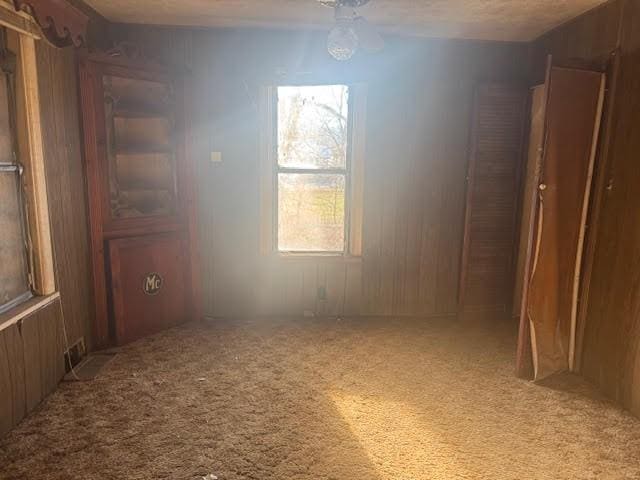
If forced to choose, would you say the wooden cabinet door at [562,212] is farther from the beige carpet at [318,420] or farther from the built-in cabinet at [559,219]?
the beige carpet at [318,420]

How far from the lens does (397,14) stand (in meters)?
3.21

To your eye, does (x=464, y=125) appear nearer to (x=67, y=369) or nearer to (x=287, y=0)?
(x=287, y=0)

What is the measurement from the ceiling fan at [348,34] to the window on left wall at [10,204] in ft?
5.60

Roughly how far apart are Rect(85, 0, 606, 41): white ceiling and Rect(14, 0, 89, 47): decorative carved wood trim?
0.43 m

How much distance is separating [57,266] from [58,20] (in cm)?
144

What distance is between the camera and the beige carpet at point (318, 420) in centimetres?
213

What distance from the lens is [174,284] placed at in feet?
12.5

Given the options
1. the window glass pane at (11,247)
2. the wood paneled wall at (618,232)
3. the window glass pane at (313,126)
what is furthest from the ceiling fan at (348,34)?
the window glass pane at (11,247)

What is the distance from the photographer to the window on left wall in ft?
7.87

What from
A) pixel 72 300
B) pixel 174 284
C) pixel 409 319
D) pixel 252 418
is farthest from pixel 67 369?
pixel 409 319

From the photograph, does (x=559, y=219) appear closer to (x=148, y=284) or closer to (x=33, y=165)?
(x=148, y=284)

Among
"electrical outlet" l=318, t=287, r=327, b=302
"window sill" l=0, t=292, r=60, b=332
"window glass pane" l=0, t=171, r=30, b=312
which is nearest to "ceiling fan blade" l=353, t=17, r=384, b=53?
"window glass pane" l=0, t=171, r=30, b=312

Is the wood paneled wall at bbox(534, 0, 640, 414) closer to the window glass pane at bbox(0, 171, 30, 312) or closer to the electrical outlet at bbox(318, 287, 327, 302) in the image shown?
the electrical outlet at bbox(318, 287, 327, 302)

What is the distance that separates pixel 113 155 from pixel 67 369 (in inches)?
60.4
